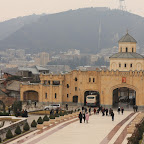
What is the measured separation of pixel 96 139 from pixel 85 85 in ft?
116

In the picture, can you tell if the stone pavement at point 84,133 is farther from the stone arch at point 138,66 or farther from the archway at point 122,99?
the stone arch at point 138,66

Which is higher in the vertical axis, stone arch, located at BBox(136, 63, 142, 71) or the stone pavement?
stone arch, located at BBox(136, 63, 142, 71)

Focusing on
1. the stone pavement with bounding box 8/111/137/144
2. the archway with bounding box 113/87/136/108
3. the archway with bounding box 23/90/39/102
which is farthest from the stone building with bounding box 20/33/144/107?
the stone pavement with bounding box 8/111/137/144

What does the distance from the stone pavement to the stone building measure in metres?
22.1

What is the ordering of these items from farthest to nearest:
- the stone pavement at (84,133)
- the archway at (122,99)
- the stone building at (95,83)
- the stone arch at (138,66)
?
1. the stone arch at (138,66)
2. the archway at (122,99)
3. the stone building at (95,83)
4. the stone pavement at (84,133)

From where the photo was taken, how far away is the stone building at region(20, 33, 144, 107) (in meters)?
64.4

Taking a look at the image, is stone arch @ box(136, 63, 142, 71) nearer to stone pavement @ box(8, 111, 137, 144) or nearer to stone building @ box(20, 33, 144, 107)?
stone building @ box(20, 33, 144, 107)

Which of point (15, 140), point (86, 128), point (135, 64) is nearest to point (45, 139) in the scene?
point (15, 140)

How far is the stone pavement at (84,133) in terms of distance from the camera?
30625 mm

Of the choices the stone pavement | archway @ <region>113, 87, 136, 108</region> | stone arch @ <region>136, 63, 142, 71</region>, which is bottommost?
the stone pavement

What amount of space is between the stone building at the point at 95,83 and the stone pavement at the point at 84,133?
22063 millimetres

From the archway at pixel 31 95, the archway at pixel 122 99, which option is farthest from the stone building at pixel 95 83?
the archway at pixel 31 95

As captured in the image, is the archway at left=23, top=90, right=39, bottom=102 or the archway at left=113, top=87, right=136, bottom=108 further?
the archway at left=23, top=90, right=39, bottom=102

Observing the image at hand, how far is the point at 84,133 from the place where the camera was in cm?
3412
